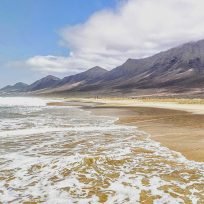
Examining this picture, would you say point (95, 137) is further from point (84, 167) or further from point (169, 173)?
point (169, 173)

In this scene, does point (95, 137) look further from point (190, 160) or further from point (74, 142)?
point (190, 160)

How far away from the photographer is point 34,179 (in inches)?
383

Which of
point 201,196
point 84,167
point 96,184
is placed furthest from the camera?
point 84,167

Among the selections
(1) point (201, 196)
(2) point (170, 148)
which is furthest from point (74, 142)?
(1) point (201, 196)

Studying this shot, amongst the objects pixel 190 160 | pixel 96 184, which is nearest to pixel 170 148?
pixel 190 160

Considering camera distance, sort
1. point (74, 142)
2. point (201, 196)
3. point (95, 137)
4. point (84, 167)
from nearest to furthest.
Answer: point (201, 196), point (84, 167), point (74, 142), point (95, 137)

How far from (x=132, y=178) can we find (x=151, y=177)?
614 millimetres

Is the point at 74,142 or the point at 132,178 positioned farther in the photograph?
the point at 74,142

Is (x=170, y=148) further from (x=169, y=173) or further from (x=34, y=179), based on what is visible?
(x=34, y=179)

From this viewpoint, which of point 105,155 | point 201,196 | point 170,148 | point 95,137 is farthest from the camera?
point 95,137

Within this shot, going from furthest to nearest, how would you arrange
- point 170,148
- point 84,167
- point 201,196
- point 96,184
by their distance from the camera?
1. point 170,148
2. point 84,167
3. point 96,184
4. point 201,196

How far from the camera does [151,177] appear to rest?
9.79 m

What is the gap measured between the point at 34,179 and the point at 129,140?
8330mm

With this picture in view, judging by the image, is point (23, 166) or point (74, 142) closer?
point (23, 166)
